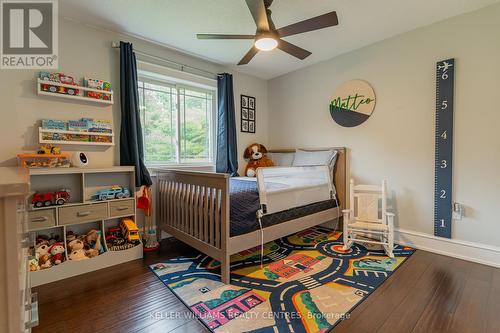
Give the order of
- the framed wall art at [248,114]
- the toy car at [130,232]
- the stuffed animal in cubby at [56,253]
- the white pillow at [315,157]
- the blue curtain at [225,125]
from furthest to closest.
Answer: the framed wall art at [248,114] → the blue curtain at [225,125] → the white pillow at [315,157] → the toy car at [130,232] → the stuffed animal in cubby at [56,253]

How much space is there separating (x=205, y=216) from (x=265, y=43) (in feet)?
5.19

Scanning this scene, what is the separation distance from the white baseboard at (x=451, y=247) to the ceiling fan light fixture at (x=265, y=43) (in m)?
2.51

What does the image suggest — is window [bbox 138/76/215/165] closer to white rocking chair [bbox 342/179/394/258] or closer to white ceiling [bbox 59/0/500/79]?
white ceiling [bbox 59/0/500/79]

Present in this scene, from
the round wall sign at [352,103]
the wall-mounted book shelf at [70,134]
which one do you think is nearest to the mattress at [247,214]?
the wall-mounted book shelf at [70,134]

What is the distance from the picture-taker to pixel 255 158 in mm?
3865

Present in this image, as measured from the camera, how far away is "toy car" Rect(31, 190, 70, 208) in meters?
2.01

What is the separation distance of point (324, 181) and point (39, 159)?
9.72ft

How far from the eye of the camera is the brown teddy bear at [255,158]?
379 centimetres

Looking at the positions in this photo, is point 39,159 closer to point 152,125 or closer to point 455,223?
point 152,125

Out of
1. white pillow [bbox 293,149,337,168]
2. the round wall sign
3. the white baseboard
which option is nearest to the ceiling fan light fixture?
the round wall sign

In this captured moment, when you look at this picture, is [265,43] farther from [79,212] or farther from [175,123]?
[79,212]

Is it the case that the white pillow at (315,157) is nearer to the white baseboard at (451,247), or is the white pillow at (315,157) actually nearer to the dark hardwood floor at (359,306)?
the white baseboard at (451,247)

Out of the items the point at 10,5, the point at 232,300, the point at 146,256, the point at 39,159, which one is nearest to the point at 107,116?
the point at 39,159

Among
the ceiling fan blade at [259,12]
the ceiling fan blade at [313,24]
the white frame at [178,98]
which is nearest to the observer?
the ceiling fan blade at [259,12]
